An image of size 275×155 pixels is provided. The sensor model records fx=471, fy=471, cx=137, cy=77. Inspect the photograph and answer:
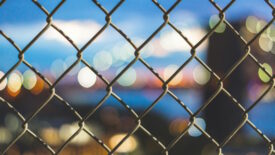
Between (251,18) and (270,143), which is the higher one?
(251,18)

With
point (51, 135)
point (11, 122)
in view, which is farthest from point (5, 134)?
point (51, 135)

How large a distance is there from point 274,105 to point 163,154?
319 inches

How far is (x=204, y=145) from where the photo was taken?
8797 millimetres

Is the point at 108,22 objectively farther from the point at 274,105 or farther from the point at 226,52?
the point at 274,105

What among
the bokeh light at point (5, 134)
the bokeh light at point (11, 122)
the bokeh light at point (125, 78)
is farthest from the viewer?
the bokeh light at point (11, 122)

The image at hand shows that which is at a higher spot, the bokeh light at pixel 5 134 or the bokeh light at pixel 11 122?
the bokeh light at pixel 11 122

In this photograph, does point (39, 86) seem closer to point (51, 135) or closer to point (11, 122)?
point (11, 122)

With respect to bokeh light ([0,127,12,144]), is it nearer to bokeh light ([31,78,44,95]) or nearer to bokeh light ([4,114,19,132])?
bokeh light ([4,114,19,132])

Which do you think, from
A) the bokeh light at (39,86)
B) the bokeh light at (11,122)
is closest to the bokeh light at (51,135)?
the bokeh light at (11,122)

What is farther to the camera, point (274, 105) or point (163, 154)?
point (274, 105)

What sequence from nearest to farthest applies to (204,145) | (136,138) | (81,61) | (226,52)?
(81,61) < (226,52) < (204,145) < (136,138)

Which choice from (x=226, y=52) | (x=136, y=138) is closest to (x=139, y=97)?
(x=136, y=138)


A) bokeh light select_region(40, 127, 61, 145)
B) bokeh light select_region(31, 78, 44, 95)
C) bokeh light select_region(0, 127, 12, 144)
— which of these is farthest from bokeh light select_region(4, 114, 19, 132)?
bokeh light select_region(31, 78, 44, 95)

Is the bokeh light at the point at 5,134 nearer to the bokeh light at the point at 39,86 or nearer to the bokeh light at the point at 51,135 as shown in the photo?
the bokeh light at the point at 51,135
